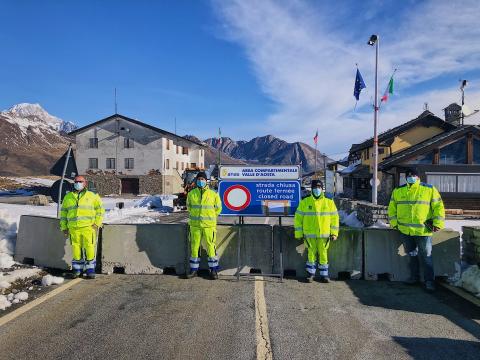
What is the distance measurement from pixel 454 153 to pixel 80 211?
80.8ft

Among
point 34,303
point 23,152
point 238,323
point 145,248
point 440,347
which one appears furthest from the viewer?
point 23,152

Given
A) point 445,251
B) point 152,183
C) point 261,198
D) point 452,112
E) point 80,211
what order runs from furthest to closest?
1. point 152,183
2. point 452,112
3. point 261,198
4. point 445,251
5. point 80,211

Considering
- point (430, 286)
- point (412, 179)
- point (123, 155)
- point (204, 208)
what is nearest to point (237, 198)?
point (204, 208)

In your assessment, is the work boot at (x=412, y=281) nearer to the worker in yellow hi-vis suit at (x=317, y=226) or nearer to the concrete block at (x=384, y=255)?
the concrete block at (x=384, y=255)

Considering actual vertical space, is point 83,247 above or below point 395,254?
above

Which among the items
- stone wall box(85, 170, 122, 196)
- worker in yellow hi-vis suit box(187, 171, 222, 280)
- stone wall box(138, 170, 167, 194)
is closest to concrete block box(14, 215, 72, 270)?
worker in yellow hi-vis suit box(187, 171, 222, 280)

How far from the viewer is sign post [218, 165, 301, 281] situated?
329 inches

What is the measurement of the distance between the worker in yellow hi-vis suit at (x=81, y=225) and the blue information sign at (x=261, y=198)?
270cm

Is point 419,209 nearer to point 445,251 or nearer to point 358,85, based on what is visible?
point 445,251

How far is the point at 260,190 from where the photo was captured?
27.7 feet

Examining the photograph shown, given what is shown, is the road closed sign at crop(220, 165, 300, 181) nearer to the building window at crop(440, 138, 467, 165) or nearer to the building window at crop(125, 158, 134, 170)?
the building window at crop(440, 138, 467, 165)

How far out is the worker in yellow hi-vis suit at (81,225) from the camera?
24.2ft

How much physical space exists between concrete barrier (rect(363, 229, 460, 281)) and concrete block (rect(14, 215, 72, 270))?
20.4 ft

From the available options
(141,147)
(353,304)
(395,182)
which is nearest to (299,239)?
(353,304)
